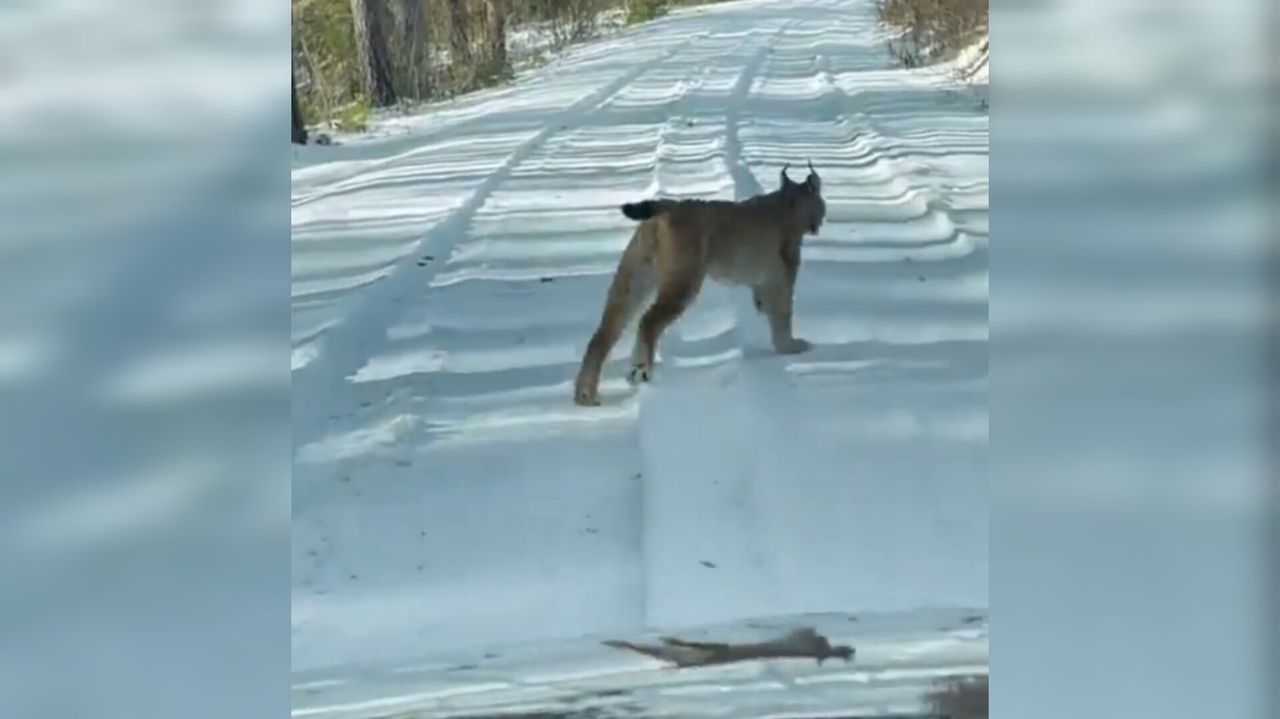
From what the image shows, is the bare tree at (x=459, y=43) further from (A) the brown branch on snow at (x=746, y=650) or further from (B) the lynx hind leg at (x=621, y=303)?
(A) the brown branch on snow at (x=746, y=650)

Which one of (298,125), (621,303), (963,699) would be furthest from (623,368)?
(963,699)

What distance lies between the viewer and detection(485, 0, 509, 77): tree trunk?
8.45ft

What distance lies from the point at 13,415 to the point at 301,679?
0.37m

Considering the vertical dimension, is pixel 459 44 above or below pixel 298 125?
above

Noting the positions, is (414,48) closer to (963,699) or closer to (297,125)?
(297,125)

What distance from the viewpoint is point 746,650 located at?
158cm

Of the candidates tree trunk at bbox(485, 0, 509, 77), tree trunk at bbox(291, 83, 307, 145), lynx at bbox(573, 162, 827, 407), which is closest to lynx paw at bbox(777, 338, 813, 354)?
lynx at bbox(573, 162, 827, 407)

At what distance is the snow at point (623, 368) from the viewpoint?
1.80 metres

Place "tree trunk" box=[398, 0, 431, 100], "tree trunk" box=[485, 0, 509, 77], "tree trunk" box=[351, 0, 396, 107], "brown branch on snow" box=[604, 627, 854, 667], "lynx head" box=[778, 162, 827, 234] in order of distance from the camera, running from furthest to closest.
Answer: "lynx head" box=[778, 162, 827, 234], "tree trunk" box=[485, 0, 509, 77], "tree trunk" box=[398, 0, 431, 100], "tree trunk" box=[351, 0, 396, 107], "brown branch on snow" box=[604, 627, 854, 667]

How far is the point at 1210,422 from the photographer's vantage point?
135cm

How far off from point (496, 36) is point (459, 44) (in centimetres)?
16

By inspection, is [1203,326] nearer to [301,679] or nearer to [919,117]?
[301,679]

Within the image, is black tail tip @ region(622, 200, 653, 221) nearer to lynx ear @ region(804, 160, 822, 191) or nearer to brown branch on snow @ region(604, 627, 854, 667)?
lynx ear @ region(804, 160, 822, 191)

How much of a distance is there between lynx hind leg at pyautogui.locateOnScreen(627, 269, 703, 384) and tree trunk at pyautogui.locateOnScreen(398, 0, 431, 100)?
69 cm
